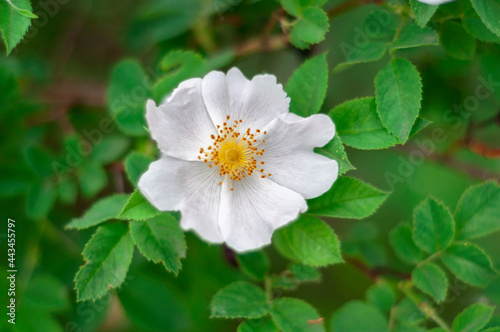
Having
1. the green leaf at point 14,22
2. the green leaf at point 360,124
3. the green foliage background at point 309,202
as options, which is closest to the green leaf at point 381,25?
the green foliage background at point 309,202

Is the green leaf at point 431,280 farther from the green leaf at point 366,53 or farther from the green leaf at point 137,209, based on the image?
the green leaf at point 137,209

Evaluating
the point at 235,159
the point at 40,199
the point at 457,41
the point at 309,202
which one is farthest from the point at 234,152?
the point at 40,199

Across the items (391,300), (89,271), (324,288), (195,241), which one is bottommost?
(324,288)

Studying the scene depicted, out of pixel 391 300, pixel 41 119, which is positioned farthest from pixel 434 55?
pixel 41 119

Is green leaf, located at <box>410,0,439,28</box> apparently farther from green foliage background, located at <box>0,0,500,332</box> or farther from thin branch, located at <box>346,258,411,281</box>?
thin branch, located at <box>346,258,411,281</box>

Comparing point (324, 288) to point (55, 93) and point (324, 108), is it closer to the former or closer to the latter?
point (324, 108)
